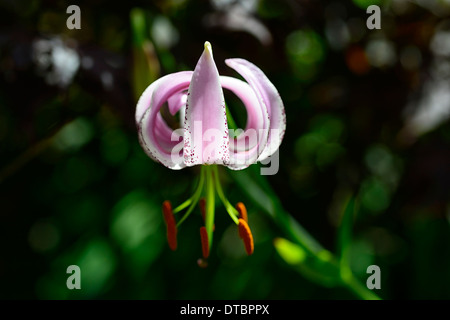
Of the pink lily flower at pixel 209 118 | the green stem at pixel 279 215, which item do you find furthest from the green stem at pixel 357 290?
the pink lily flower at pixel 209 118

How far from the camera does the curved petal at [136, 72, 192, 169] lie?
0.62m


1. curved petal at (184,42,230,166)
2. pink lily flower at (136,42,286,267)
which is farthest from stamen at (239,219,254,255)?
curved petal at (184,42,230,166)

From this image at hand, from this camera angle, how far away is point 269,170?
3.06 feet

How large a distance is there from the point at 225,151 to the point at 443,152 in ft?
1.40

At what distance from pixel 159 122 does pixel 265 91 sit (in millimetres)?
170

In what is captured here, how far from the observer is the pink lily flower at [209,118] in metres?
0.57

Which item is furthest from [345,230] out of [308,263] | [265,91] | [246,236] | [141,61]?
[141,61]

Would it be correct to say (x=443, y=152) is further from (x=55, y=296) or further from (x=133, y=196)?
(x=55, y=296)

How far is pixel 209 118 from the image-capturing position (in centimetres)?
60

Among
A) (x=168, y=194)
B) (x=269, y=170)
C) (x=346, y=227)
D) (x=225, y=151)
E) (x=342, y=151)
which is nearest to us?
(x=225, y=151)

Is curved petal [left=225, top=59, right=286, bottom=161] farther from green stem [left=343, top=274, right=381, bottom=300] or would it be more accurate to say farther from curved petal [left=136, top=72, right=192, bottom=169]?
green stem [left=343, top=274, right=381, bottom=300]

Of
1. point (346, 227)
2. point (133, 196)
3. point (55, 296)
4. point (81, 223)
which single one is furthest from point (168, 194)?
point (346, 227)

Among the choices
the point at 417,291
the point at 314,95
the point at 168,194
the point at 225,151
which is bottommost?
the point at 417,291

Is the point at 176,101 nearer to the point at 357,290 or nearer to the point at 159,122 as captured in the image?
the point at 159,122
